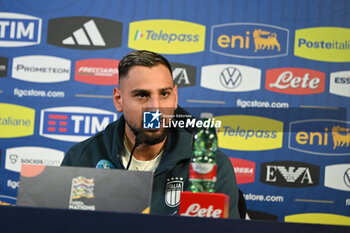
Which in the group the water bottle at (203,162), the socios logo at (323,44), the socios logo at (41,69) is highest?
the socios logo at (323,44)

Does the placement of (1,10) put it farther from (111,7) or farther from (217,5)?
(217,5)

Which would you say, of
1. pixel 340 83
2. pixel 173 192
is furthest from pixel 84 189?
pixel 340 83

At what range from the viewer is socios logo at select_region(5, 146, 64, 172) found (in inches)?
123

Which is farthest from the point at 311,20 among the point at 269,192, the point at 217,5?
the point at 269,192

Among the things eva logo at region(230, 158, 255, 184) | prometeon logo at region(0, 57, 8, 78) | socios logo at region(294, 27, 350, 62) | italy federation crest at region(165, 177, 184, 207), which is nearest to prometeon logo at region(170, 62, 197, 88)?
eva logo at region(230, 158, 255, 184)

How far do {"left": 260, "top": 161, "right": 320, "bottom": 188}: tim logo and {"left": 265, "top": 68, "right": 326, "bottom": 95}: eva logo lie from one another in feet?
1.61

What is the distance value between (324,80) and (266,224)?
236 centimetres

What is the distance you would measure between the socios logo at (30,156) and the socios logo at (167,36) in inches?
36.7

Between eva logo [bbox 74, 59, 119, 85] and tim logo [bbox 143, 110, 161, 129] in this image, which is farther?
eva logo [bbox 74, 59, 119, 85]

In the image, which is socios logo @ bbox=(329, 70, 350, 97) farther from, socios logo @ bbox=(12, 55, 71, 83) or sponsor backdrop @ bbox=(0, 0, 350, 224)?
socios logo @ bbox=(12, 55, 71, 83)

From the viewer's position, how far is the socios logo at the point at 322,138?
2.98 meters

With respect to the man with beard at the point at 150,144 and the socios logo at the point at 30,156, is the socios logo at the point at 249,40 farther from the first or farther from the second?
the man with beard at the point at 150,144

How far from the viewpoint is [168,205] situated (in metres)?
1.38

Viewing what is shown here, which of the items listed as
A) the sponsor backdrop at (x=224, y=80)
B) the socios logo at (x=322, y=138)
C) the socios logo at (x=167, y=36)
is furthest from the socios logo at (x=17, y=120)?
the socios logo at (x=322, y=138)
